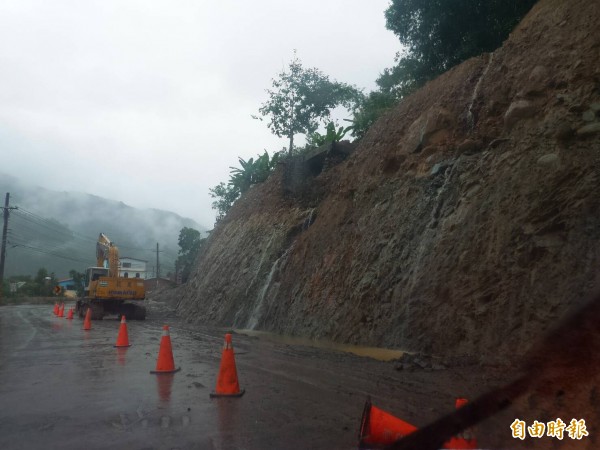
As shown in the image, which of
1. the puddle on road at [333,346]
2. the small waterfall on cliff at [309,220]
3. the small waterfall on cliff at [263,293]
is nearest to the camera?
the puddle on road at [333,346]

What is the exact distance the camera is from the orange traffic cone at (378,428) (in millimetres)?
4031

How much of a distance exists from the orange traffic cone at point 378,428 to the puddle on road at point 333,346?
6.10 m

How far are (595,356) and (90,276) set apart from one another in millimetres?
26658

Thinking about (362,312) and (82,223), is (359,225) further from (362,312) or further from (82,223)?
(82,223)

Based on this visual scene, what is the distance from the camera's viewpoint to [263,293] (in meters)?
19.4

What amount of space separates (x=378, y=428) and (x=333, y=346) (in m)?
8.73

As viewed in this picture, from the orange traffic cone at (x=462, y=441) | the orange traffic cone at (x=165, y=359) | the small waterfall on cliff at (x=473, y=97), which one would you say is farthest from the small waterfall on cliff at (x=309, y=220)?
the orange traffic cone at (x=462, y=441)

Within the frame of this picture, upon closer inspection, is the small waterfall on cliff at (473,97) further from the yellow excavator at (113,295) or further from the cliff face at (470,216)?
the yellow excavator at (113,295)

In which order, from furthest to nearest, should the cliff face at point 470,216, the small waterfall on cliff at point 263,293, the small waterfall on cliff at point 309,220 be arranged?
the small waterfall on cliff at point 309,220
the small waterfall on cliff at point 263,293
the cliff face at point 470,216

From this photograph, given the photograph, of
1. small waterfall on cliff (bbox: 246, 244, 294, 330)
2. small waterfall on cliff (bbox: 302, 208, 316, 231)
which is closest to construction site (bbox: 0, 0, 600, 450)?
small waterfall on cliff (bbox: 246, 244, 294, 330)

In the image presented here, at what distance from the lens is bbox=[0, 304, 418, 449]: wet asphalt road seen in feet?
16.4

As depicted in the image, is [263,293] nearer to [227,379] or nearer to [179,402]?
[227,379]

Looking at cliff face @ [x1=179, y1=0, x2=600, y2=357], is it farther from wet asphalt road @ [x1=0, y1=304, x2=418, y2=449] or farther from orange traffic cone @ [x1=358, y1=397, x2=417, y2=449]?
orange traffic cone @ [x1=358, y1=397, x2=417, y2=449]

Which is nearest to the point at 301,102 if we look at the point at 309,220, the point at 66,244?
the point at 309,220
